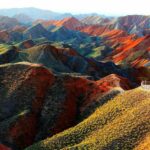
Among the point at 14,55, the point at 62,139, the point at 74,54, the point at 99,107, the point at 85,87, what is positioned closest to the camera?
the point at 62,139

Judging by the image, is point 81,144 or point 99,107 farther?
point 99,107

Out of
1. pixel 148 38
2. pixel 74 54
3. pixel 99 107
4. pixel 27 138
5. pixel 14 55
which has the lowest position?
pixel 148 38

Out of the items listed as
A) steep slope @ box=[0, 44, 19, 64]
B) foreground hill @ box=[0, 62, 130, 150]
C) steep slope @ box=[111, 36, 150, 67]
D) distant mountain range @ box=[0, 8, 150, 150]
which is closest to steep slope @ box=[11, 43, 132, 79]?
steep slope @ box=[0, 44, 19, 64]

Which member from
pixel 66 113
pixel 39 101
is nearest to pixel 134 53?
pixel 39 101

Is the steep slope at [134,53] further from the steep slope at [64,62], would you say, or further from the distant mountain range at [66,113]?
the distant mountain range at [66,113]

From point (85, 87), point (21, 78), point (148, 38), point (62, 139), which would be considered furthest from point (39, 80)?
point (148, 38)

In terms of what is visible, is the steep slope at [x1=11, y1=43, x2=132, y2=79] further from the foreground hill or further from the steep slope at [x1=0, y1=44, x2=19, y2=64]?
the foreground hill

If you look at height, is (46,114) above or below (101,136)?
below

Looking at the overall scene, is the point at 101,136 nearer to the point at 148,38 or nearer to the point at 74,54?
the point at 74,54

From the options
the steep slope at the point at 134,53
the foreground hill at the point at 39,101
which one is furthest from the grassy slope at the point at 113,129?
the steep slope at the point at 134,53
